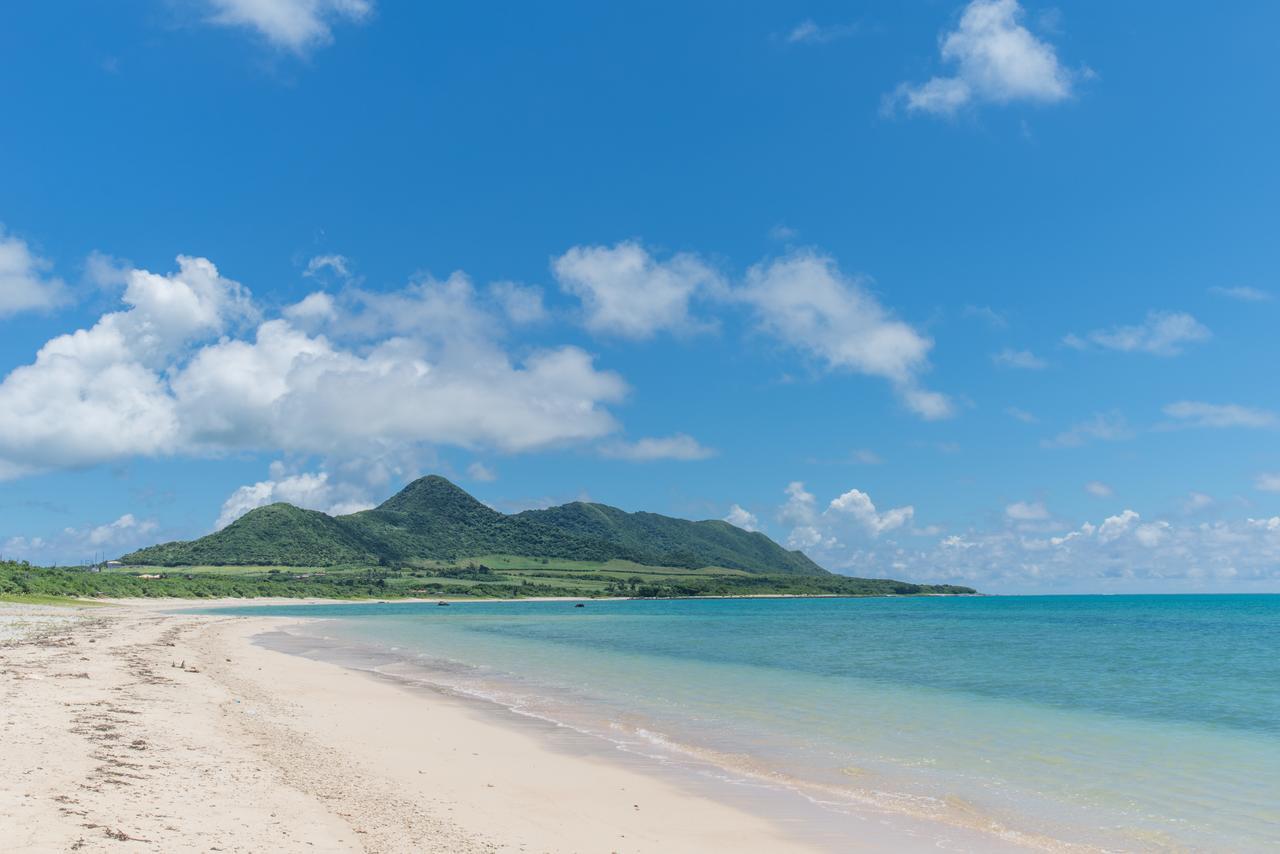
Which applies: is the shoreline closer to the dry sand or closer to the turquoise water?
the dry sand

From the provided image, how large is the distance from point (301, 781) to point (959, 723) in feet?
66.2

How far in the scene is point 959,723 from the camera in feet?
85.6

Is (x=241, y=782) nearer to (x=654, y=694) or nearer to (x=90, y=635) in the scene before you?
(x=654, y=694)

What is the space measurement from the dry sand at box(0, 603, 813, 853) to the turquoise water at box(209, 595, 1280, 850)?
3471mm

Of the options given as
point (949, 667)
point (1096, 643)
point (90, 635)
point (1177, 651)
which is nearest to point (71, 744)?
point (90, 635)

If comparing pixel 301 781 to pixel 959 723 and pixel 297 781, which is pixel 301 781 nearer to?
pixel 297 781

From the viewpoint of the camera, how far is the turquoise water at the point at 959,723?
15844mm

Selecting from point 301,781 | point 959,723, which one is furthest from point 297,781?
point 959,723

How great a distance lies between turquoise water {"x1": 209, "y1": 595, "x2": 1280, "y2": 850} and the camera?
52.0 feet

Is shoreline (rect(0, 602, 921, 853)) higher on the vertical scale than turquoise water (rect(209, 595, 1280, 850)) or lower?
higher

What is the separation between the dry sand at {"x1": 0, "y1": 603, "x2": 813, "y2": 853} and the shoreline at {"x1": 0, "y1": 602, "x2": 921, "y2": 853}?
0.04m

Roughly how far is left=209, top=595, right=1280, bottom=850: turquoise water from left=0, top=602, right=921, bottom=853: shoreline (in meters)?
3.38

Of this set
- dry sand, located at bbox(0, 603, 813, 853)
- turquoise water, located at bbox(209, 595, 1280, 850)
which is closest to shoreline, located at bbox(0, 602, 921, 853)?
dry sand, located at bbox(0, 603, 813, 853)

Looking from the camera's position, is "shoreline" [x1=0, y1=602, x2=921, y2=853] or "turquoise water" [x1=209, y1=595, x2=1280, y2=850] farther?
"turquoise water" [x1=209, y1=595, x2=1280, y2=850]
